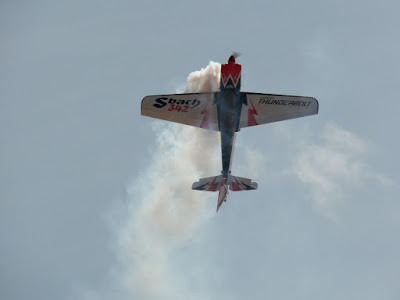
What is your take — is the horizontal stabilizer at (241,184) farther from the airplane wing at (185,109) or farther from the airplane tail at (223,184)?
the airplane wing at (185,109)

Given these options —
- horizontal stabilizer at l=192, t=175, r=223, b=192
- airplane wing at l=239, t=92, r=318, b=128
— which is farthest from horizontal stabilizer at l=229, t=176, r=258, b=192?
airplane wing at l=239, t=92, r=318, b=128

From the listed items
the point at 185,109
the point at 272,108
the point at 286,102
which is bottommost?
the point at 185,109

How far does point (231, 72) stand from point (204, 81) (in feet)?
14.7

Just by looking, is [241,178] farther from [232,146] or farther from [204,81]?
[204,81]

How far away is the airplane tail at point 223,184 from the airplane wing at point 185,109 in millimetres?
4181

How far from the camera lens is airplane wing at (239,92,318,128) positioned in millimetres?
60250

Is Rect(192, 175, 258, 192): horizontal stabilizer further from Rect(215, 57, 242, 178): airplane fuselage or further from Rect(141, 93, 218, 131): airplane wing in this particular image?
Rect(141, 93, 218, 131): airplane wing

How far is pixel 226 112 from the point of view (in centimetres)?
5953

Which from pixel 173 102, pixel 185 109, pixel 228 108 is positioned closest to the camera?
pixel 228 108

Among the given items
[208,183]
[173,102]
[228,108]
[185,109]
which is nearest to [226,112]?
[228,108]

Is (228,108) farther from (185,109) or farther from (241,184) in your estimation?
(241,184)

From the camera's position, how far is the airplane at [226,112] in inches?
2343

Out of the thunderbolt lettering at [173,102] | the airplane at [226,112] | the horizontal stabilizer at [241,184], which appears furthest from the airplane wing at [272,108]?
the horizontal stabilizer at [241,184]

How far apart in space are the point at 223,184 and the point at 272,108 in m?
7.32
